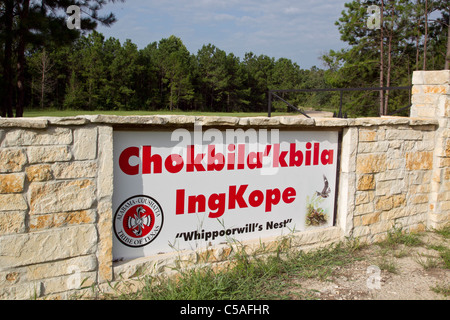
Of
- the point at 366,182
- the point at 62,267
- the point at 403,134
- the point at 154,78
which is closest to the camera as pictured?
the point at 62,267

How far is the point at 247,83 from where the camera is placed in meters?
63.3

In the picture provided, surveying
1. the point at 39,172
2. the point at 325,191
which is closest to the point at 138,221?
the point at 39,172

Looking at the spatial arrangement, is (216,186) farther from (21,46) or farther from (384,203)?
(21,46)

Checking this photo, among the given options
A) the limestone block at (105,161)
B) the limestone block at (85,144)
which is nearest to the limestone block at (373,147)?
the limestone block at (105,161)

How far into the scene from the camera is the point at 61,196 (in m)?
2.99

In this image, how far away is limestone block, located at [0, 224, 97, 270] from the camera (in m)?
2.82

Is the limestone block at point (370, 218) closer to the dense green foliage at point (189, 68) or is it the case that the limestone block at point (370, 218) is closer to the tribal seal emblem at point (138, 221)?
the tribal seal emblem at point (138, 221)

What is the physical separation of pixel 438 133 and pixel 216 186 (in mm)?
3377

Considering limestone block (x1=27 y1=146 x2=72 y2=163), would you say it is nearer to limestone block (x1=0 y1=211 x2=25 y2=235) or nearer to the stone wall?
the stone wall

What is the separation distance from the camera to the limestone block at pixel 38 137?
2.79 metres

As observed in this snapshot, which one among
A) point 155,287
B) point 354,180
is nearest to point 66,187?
point 155,287

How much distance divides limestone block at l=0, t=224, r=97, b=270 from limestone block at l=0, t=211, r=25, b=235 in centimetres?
4

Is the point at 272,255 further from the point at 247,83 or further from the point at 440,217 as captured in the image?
the point at 247,83

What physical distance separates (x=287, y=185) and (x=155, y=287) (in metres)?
1.74
